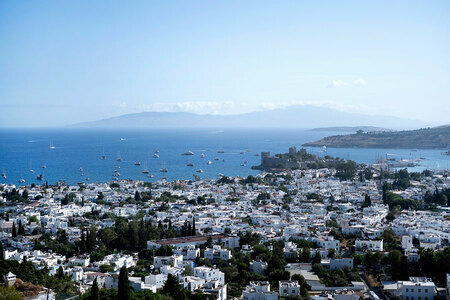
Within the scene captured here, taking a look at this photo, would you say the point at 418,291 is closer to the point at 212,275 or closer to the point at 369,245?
the point at 369,245

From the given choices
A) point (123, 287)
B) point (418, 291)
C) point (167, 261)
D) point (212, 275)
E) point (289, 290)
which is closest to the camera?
point (123, 287)

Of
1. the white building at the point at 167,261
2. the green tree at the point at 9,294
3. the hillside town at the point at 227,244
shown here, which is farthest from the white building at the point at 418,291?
the green tree at the point at 9,294

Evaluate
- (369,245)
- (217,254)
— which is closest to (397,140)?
(369,245)

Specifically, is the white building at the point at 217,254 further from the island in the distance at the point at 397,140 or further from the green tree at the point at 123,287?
the island in the distance at the point at 397,140

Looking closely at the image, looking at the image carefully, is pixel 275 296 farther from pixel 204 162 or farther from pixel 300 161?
pixel 204 162

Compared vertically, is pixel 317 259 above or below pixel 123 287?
below
